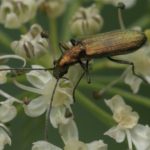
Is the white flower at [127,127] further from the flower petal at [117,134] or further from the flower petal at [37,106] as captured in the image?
the flower petal at [37,106]

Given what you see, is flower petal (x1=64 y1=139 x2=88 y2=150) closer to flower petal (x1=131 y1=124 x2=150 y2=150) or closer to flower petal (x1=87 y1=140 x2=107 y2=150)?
flower petal (x1=87 y1=140 x2=107 y2=150)

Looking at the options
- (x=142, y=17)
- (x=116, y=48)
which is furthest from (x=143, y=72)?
(x=142, y=17)

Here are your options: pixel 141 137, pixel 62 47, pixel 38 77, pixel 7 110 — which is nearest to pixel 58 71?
pixel 38 77

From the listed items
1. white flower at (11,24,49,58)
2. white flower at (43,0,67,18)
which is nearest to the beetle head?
white flower at (11,24,49,58)

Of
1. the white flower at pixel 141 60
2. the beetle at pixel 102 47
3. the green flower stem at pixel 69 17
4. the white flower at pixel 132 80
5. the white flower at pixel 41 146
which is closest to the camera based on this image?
the white flower at pixel 41 146

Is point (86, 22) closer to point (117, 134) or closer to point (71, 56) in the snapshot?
point (71, 56)

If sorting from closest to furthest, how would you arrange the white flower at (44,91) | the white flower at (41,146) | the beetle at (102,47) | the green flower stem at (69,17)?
the white flower at (41,146) < the white flower at (44,91) < the beetle at (102,47) < the green flower stem at (69,17)

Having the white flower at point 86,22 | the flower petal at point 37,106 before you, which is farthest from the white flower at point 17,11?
the flower petal at point 37,106

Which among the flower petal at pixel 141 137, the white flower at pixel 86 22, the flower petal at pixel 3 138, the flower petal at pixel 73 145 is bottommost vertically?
the flower petal at pixel 141 137
